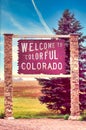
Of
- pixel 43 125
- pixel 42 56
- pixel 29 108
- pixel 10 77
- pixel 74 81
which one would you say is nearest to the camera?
pixel 43 125

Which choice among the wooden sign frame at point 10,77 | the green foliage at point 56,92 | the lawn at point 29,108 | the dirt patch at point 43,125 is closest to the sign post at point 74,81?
the wooden sign frame at point 10,77

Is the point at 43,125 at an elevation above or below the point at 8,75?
below

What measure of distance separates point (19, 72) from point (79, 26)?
7143mm

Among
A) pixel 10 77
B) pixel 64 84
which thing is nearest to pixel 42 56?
pixel 10 77

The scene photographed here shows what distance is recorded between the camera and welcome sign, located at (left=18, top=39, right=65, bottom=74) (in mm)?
30031

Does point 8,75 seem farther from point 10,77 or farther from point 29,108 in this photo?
point 29,108

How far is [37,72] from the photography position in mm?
30141

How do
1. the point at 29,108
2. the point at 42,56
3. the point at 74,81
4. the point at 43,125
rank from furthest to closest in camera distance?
the point at 29,108, the point at 42,56, the point at 74,81, the point at 43,125

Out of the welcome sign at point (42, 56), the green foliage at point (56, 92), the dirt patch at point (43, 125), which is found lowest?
the dirt patch at point (43, 125)

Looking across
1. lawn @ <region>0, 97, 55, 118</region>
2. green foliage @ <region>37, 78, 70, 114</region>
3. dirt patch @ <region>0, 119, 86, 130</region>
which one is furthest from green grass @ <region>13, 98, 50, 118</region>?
dirt patch @ <region>0, 119, 86, 130</region>

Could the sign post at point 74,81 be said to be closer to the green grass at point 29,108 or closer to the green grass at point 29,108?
the green grass at point 29,108

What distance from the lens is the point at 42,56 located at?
30125 millimetres

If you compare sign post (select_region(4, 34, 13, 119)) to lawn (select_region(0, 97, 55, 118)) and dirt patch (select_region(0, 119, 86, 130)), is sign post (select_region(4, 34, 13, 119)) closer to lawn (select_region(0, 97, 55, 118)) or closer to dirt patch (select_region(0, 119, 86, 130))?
dirt patch (select_region(0, 119, 86, 130))

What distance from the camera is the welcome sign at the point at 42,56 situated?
3003cm
